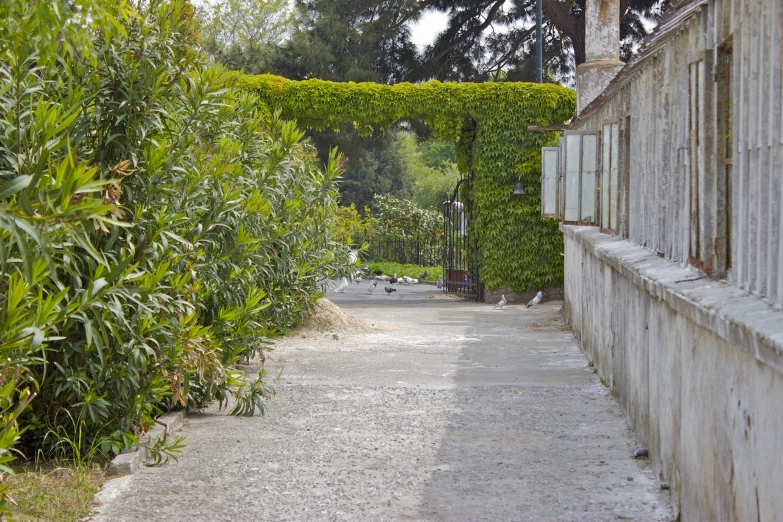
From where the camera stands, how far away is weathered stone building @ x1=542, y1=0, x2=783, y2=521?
3.57m

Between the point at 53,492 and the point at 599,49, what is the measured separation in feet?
41.0

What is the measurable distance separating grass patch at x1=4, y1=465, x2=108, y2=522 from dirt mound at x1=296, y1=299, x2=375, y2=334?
7394mm

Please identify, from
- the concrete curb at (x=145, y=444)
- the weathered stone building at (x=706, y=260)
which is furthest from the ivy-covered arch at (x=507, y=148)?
the concrete curb at (x=145, y=444)

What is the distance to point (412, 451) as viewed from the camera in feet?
21.0

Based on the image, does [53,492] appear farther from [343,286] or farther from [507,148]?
[507,148]

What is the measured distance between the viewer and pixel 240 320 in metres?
7.76

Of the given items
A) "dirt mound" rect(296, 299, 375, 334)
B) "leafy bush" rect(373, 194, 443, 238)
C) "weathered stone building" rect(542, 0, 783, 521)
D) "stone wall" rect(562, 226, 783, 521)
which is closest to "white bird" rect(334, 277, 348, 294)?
"dirt mound" rect(296, 299, 375, 334)

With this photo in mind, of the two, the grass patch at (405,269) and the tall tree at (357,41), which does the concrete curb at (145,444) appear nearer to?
the tall tree at (357,41)

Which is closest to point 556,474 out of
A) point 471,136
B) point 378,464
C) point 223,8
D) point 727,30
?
point 378,464

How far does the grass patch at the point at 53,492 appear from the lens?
15.6ft

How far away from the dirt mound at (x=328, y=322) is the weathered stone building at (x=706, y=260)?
18.1 ft

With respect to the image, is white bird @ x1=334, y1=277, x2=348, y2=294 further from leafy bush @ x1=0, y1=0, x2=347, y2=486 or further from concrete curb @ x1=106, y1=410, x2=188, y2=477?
concrete curb @ x1=106, y1=410, x2=188, y2=477

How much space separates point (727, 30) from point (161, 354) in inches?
149

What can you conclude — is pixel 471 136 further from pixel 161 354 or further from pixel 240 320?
pixel 161 354
